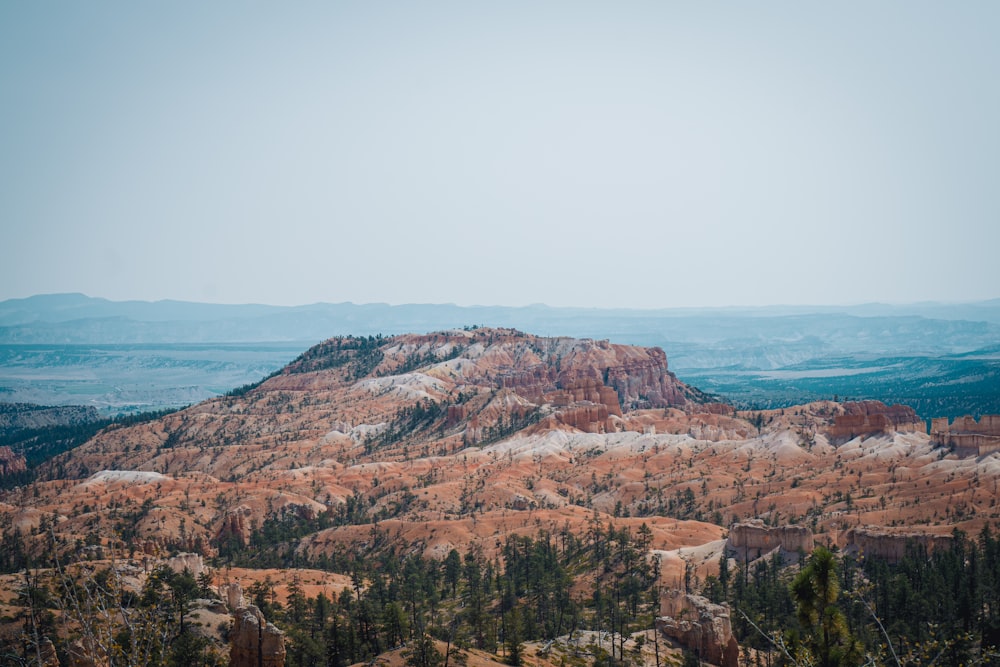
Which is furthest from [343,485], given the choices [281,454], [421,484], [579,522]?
[579,522]

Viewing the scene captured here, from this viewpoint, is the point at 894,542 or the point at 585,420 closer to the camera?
the point at 894,542

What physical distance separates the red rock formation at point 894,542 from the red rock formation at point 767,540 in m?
5.03

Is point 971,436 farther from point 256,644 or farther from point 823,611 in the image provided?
point 256,644

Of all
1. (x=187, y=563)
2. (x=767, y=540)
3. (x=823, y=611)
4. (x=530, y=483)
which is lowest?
(x=530, y=483)

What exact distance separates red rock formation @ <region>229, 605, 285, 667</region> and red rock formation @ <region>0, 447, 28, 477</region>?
15187cm

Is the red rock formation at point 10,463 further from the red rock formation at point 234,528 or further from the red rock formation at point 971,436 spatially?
the red rock formation at point 971,436

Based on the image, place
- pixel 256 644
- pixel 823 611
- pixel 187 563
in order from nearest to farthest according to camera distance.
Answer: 1. pixel 823 611
2. pixel 256 644
3. pixel 187 563

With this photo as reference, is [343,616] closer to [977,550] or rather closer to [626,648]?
[626,648]

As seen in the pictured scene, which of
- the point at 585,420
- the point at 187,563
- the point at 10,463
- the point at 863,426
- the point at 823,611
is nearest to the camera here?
the point at 823,611

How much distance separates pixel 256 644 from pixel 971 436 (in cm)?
10424

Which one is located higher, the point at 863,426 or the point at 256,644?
the point at 256,644

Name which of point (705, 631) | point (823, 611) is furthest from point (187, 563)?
point (823, 611)

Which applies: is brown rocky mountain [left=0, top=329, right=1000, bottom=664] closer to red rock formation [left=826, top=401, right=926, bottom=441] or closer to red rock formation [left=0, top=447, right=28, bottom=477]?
red rock formation [left=826, top=401, right=926, bottom=441]

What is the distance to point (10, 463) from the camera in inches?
7141
